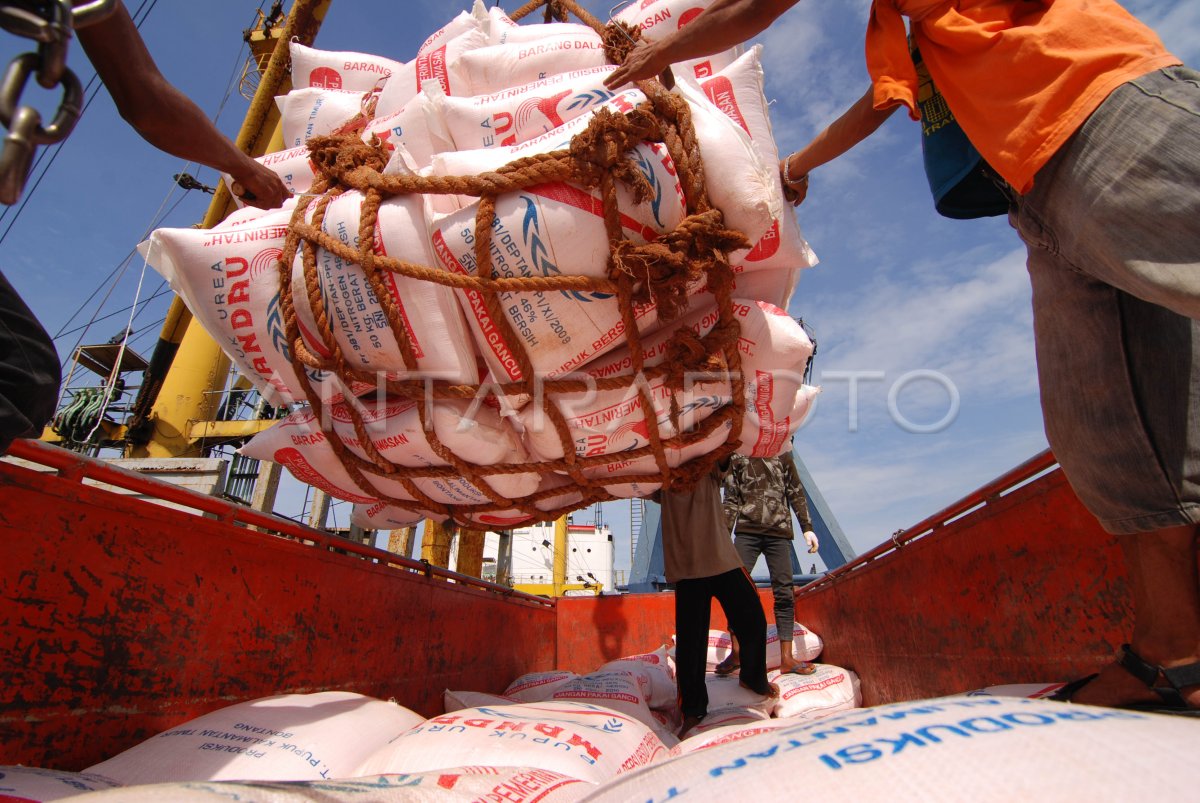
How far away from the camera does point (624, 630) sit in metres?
4.32

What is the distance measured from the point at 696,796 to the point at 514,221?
123cm

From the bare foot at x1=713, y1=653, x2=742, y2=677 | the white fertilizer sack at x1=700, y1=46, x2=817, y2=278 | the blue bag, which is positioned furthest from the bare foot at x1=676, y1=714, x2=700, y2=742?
the blue bag

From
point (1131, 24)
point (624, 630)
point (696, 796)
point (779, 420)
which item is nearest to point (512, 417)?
point (779, 420)

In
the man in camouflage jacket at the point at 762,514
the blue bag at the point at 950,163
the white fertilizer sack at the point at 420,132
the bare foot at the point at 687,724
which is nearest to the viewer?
the blue bag at the point at 950,163

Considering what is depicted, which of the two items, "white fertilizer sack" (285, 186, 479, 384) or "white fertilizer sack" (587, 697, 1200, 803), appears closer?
"white fertilizer sack" (587, 697, 1200, 803)

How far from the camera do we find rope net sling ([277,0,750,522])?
4.73ft

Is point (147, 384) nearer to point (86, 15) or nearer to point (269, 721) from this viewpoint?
point (269, 721)

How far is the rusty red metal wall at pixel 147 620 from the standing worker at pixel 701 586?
1.14 metres

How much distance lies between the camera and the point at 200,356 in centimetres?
→ 990

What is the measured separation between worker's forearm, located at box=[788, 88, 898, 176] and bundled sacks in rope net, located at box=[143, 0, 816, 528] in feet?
0.38

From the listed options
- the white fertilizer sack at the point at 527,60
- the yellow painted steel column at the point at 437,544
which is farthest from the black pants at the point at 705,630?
the yellow painted steel column at the point at 437,544

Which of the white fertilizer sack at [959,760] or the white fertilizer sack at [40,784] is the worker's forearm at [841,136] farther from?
the white fertilizer sack at [40,784]

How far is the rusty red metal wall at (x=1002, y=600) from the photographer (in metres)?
1.45

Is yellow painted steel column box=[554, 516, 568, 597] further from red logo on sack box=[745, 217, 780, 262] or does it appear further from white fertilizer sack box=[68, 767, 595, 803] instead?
white fertilizer sack box=[68, 767, 595, 803]
